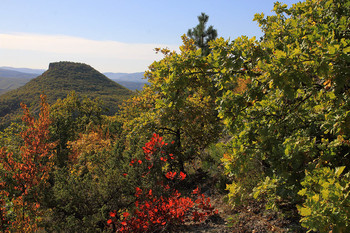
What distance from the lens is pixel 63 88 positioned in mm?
77312

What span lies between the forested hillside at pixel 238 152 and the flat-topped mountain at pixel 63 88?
171ft

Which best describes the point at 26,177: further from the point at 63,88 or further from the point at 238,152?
the point at 63,88

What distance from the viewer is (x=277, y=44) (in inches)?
117

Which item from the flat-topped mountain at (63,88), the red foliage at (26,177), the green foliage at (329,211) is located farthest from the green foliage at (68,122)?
the flat-topped mountain at (63,88)

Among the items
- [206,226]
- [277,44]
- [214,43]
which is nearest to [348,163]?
[277,44]

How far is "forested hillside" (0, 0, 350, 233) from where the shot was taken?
1992 millimetres

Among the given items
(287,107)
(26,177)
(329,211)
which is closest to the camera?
(329,211)

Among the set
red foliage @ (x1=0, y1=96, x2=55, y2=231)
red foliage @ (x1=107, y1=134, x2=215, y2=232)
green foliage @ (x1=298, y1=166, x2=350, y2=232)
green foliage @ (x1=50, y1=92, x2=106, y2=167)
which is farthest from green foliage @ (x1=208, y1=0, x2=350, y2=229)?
green foliage @ (x1=50, y1=92, x2=106, y2=167)

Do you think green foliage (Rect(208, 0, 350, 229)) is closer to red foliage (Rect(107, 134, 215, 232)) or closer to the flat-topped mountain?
red foliage (Rect(107, 134, 215, 232))

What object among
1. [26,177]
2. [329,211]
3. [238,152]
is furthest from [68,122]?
[329,211]

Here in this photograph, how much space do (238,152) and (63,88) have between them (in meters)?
84.5

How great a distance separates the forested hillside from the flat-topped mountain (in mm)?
52204

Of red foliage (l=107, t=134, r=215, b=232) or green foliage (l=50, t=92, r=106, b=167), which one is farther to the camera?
green foliage (l=50, t=92, r=106, b=167)

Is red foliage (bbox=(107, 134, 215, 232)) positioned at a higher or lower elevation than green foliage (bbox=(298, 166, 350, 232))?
lower
